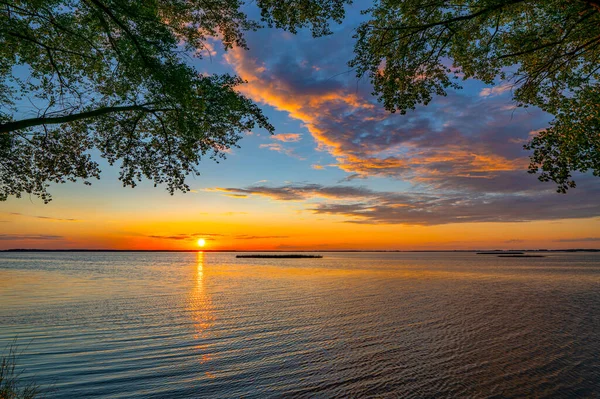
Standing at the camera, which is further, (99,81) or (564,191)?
(99,81)

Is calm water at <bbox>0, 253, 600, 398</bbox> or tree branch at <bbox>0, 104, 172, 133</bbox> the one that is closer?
calm water at <bbox>0, 253, 600, 398</bbox>

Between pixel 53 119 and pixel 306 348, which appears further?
pixel 306 348

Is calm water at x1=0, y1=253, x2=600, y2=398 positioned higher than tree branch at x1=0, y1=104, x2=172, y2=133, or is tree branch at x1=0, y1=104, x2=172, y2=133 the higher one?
tree branch at x1=0, y1=104, x2=172, y2=133

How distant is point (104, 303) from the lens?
85.9 feet

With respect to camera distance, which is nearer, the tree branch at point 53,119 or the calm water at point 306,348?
the calm water at point 306,348

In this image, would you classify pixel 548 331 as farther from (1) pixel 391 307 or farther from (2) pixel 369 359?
(2) pixel 369 359

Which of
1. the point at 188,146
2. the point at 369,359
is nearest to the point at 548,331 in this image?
the point at 369,359

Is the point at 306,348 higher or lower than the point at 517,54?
lower

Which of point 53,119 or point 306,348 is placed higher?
point 53,119

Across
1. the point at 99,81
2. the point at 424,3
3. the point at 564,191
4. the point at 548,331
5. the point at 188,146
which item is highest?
the point at 424,3

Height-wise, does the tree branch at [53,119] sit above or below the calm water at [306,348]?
above

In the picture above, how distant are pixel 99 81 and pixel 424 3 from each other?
1477 cm

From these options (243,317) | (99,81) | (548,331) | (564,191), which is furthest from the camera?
(243,317)

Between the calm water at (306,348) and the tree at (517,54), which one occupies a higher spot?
the tree at (517,54)
